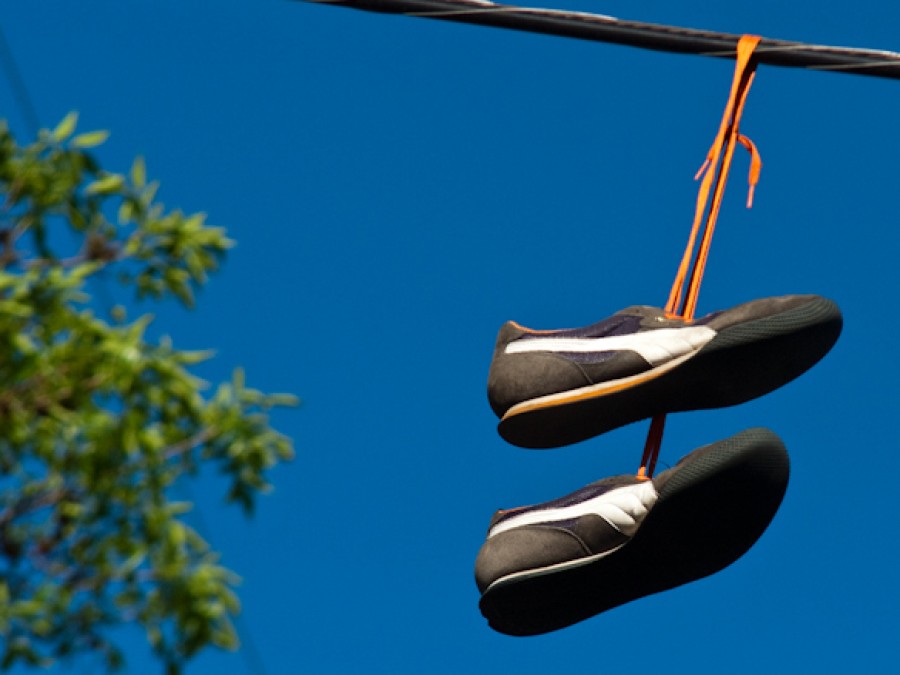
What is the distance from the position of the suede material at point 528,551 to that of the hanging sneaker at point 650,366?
7.5 inches

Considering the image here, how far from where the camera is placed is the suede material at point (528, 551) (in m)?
5.57

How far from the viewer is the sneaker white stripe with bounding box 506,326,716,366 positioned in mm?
5477

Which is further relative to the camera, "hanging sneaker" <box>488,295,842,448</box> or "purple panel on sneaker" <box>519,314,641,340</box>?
"purple panel on sneaker" <box>519,314,641,340</box>

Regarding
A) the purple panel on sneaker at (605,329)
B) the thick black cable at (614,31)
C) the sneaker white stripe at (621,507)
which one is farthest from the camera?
the purple panel on sneaker at (605,329)

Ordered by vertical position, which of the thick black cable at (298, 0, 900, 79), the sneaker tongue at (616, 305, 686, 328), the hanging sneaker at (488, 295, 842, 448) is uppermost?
the thick black cable at (298, 0, 900, 79)

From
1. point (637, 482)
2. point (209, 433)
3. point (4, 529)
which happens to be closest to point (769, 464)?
point (637, 482)

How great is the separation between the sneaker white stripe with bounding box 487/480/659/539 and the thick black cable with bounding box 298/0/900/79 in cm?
92

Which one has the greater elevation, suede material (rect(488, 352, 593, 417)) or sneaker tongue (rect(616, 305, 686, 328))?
sneaker tongue (rect(616, 305, 686, 328))

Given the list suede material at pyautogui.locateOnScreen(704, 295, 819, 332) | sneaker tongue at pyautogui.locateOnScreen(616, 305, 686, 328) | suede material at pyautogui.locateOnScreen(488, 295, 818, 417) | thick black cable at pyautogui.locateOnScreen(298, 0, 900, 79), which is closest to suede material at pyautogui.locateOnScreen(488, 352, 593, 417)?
suede material at pyautogui.locateOnScreen(488, 295, 818, 417)

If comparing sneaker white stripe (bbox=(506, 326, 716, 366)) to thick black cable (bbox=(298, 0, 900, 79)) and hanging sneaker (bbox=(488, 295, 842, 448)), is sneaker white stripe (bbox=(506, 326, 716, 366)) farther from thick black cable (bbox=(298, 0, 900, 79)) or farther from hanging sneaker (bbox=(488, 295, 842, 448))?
thick black cable (bbox=(298, 0, 900, 79))

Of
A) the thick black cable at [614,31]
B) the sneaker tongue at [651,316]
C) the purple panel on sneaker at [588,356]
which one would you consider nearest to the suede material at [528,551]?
the purple panel on sneaker at [588,356]

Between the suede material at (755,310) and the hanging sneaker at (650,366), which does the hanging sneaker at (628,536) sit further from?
the suede material at (755,310)

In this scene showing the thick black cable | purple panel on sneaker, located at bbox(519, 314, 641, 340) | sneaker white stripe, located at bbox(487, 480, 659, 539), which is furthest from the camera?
purple panel on sneaker, located at bbox(519, 314, 641, 340)

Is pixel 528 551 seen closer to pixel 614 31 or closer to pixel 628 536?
pixel 628 536
